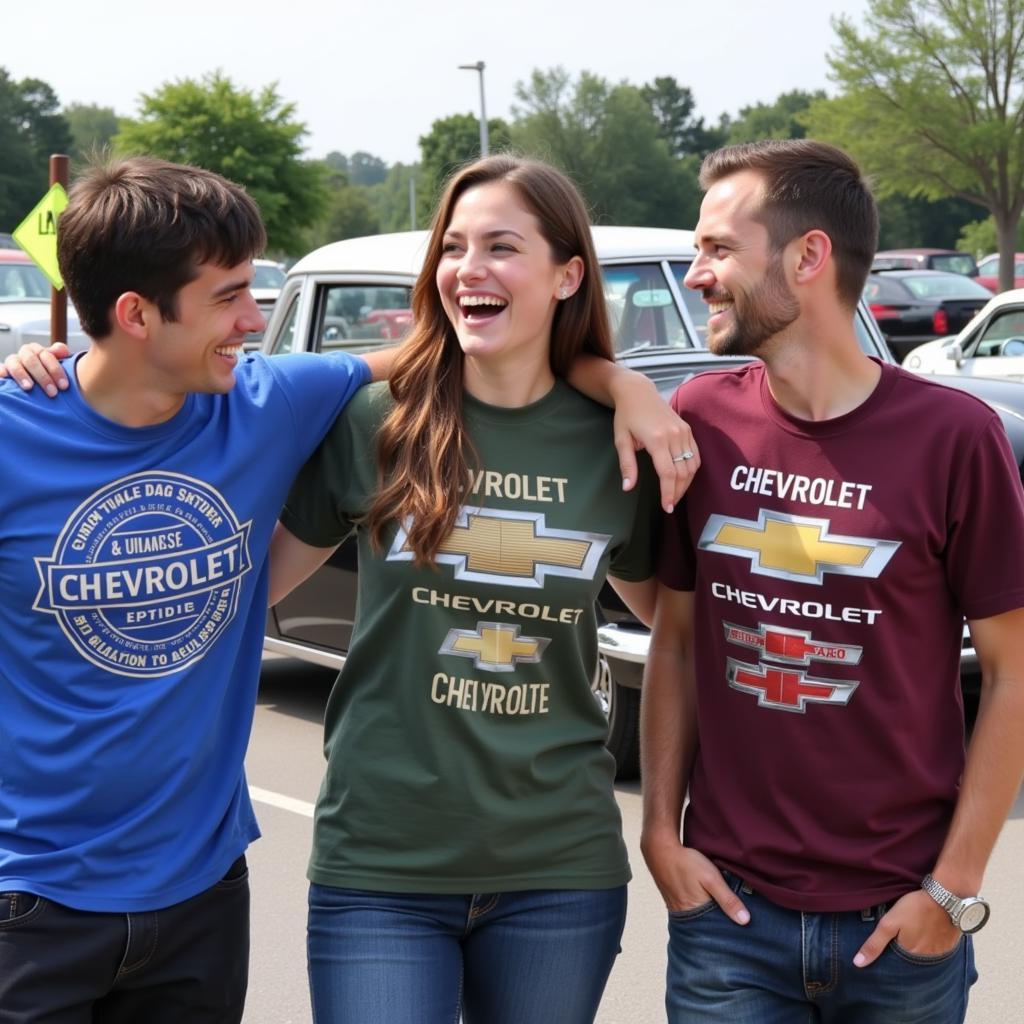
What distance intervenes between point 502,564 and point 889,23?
4040 centimetres

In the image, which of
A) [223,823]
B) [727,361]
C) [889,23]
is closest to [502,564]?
[223,823]

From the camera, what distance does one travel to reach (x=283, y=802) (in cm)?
657

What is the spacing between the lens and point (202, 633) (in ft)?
8.63

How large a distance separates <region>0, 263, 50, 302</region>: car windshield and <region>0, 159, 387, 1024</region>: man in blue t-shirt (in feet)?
56.7

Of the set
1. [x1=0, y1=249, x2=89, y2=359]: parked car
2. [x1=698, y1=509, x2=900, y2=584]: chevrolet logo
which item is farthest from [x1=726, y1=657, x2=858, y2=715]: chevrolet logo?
[x1=0, y1=249, x2=89, y2=359]: parked car

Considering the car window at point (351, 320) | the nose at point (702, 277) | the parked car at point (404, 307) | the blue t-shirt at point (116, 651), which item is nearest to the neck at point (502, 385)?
the nose at point (702, 277)

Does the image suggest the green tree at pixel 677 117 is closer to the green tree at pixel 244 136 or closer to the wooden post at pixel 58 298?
the green tree at pixel 244 136

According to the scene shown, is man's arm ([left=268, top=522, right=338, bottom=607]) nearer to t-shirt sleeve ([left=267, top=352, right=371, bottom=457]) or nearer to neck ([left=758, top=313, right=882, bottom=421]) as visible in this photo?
t-shirt sleeve ([left=267, top=352, right=371, bottom=457])

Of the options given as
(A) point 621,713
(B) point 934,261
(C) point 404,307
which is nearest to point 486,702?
(A) point 621,713

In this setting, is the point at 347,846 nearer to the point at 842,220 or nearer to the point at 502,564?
the point at 502,564

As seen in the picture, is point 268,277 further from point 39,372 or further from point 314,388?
point 39,372

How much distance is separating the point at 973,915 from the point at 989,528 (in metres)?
0.62

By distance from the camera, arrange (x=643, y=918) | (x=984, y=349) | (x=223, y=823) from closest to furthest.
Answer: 1. (x=223, y=823)
2. (x=643, y=918)
3. (x=984, y=349)

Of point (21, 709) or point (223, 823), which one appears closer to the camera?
point (21, 709)
